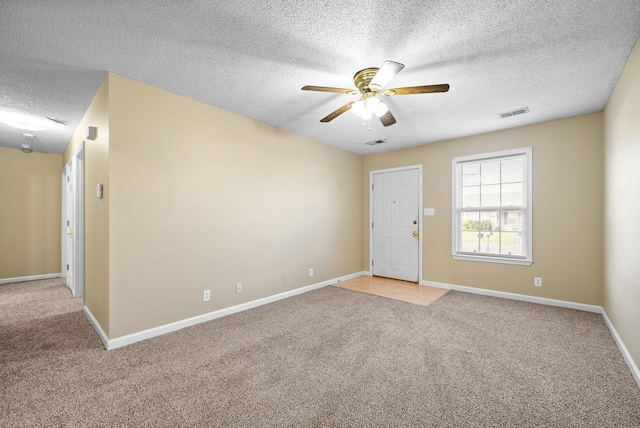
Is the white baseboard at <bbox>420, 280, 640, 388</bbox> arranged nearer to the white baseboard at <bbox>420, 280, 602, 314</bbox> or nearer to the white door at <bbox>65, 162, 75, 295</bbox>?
the white baseboard at <bbox>420, 280, 602, 314</bbox>

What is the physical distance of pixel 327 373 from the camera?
217 centimetres

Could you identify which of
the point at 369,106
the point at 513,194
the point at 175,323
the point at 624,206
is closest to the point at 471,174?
the point at 513,194

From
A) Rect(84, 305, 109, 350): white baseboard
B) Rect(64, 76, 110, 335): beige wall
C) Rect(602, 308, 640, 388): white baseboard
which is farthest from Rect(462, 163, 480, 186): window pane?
Rect(84, 305, 109, 350): white baseboard

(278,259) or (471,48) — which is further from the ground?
(471,48)

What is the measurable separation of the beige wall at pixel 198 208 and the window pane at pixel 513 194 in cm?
294

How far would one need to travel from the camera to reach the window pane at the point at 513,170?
13.6 feet

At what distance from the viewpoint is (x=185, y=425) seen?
5.34ft

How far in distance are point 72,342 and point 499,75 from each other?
4.87 metres

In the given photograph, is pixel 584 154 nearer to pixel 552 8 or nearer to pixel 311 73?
pixel 552 8

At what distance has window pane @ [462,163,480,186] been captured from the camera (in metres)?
4.54

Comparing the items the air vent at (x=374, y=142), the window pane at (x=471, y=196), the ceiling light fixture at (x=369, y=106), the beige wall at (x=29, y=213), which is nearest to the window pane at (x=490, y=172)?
the window pane at (x=471, y=196)

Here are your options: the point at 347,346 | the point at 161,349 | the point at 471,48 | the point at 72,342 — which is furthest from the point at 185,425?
the point at 471,48

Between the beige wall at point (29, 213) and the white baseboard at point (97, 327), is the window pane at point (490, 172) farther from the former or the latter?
the beige wall at point (29, 213)

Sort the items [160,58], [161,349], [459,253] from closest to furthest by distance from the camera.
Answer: [160,58], [161,349], [459,253]
